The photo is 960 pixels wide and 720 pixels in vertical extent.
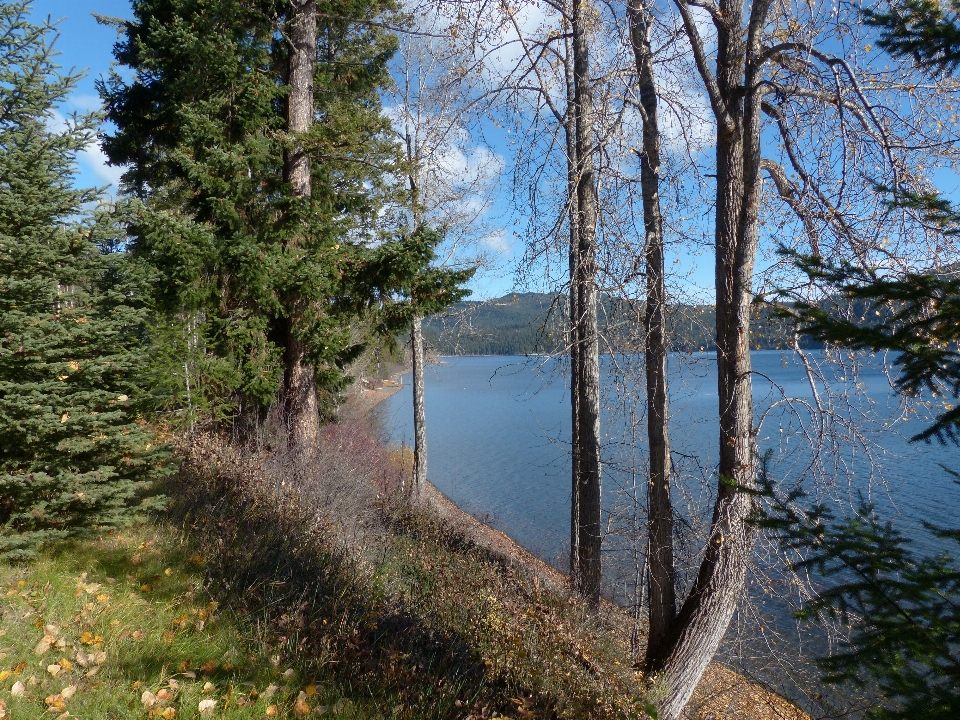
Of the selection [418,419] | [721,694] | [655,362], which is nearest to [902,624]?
[655,362]

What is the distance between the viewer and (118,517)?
5.29 m

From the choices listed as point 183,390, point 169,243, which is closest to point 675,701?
point 183,390

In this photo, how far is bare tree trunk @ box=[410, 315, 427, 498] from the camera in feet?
46.7

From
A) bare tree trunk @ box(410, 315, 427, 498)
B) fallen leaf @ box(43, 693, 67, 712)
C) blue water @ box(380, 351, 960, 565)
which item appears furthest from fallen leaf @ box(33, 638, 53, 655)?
bare tree trunk @ box(410, 315, 427, 498)

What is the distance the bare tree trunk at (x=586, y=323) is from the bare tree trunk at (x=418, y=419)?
632cm

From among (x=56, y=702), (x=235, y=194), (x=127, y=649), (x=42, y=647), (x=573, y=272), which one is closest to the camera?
(x=56, y=702)

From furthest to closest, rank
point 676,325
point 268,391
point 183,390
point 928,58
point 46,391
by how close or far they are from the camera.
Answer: point 268,391
point 183,390
point 676,325
point 46,391
point 928,58

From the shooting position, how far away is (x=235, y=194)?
849 centimetres

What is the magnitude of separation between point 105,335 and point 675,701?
5980mm

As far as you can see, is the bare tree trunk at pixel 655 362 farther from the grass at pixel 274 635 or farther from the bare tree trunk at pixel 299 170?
the bare tree trunk at pixel 299 170

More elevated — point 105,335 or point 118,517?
point 105,335

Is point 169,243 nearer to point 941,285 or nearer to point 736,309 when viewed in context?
point 736,309

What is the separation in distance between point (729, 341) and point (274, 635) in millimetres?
4560

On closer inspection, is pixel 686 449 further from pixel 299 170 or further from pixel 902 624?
pixel 902 624
